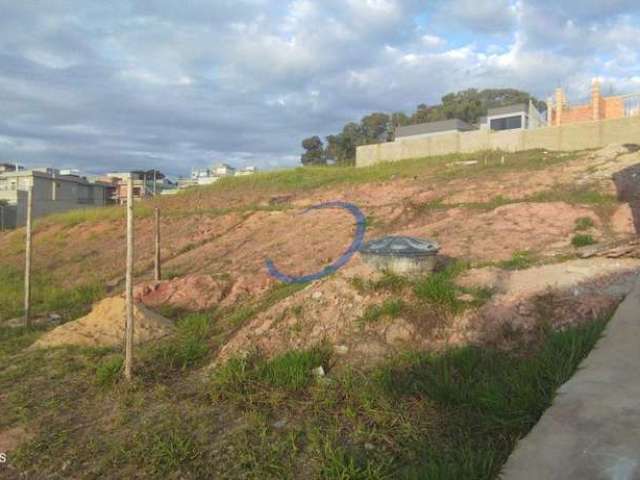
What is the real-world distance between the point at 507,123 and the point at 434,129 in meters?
4.81

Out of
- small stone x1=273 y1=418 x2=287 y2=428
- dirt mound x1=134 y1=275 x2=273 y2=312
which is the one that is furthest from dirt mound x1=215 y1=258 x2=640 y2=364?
dirt mound x1=134 y1=275 x2=273 y2=312

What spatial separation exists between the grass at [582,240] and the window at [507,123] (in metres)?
23.7

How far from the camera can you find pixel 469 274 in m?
4.84

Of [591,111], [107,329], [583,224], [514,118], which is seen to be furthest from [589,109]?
[107,329]

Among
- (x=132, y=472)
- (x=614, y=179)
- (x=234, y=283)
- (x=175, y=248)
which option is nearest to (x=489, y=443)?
(x=132, y=472)

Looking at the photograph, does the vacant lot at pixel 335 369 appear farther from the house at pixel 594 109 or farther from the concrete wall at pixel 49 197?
the concrete wall at pixel 49 197

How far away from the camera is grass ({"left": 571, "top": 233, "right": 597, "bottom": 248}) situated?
613cm

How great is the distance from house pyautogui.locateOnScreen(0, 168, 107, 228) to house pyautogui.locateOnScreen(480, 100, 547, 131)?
25.0 meters

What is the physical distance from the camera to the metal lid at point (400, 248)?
15.4 feet

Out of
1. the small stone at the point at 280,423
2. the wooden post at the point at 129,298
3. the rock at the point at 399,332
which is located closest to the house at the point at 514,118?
the rock at the point at 399,332

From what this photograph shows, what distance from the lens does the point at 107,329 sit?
5.36 meters

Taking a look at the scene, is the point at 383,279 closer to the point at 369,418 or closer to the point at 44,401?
the point at 369,418

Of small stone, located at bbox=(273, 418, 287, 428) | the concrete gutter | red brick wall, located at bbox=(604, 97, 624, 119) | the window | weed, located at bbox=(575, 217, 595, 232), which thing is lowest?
small stone, located at bbox=(273, 418, 287, 428)

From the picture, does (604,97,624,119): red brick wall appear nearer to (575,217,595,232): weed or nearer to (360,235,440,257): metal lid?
(575,217,595,232): weed
